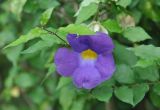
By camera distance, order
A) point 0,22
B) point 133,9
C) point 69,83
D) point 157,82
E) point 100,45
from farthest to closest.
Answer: point 0,22 → point 133,9 → point 69,83 → point 157,82 → point 100,45

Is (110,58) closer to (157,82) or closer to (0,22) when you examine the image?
(157,82)

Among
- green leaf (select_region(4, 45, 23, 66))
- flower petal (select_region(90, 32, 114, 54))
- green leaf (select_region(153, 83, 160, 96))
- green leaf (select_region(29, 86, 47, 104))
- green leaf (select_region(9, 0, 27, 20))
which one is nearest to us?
flower petal (select_region(90, 32, 114, 54))

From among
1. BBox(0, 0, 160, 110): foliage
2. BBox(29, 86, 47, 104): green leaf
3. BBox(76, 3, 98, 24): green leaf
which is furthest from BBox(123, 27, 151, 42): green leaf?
BBox(29, 86, 47, 104): green leaf

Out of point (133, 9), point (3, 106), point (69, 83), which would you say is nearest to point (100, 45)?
point (69, 83)

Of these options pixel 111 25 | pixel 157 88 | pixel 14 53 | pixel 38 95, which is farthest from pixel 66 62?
pixel 38 95

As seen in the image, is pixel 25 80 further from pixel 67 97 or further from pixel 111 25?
pixel 111 25

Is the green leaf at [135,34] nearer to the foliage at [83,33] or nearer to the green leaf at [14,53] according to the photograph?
the foliage at [83,33]

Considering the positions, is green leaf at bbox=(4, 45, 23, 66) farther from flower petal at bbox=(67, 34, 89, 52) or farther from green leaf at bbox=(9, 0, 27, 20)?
flower petal at bbox=(67, 34, 89, 52)
